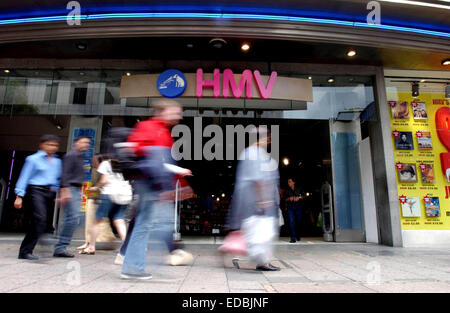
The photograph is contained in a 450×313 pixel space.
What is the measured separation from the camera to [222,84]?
23.5 feet

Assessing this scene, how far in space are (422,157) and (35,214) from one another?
844 cm

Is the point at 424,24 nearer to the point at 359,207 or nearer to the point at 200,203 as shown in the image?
the point at 359,207

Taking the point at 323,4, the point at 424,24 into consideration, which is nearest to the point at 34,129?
the point at 323,4

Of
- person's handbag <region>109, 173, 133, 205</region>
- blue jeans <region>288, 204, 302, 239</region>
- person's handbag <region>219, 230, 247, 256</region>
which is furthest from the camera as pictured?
blue jeans <region>288, 204, 302, 239</region>

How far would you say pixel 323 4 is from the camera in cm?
601

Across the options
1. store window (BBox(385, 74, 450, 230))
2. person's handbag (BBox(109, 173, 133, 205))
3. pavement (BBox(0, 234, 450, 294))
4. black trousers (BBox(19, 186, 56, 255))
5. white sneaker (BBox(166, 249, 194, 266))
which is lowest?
pavement (BBox(0, 234, 450, 294))

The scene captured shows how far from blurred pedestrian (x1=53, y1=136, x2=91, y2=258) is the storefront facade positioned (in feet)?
11.4

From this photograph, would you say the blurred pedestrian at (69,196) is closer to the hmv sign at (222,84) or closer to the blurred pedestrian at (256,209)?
the blurred pedestrian at (256,209)

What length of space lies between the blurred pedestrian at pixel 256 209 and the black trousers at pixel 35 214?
7.81 ft

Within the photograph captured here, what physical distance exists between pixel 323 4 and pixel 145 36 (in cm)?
382

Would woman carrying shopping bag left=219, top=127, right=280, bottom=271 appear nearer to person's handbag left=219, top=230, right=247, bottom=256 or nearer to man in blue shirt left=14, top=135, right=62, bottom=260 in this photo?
person's handbag left=219, top=230, right=247, bottom=256

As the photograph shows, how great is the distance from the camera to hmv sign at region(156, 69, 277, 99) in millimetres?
7117

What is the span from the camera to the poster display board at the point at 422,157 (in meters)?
7.17

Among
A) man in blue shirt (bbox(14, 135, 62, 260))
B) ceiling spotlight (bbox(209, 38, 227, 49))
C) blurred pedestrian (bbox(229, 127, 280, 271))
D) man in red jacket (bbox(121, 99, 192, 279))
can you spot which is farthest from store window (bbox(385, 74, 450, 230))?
man in blue shirt (bbox(14, 135, 62, 260))
